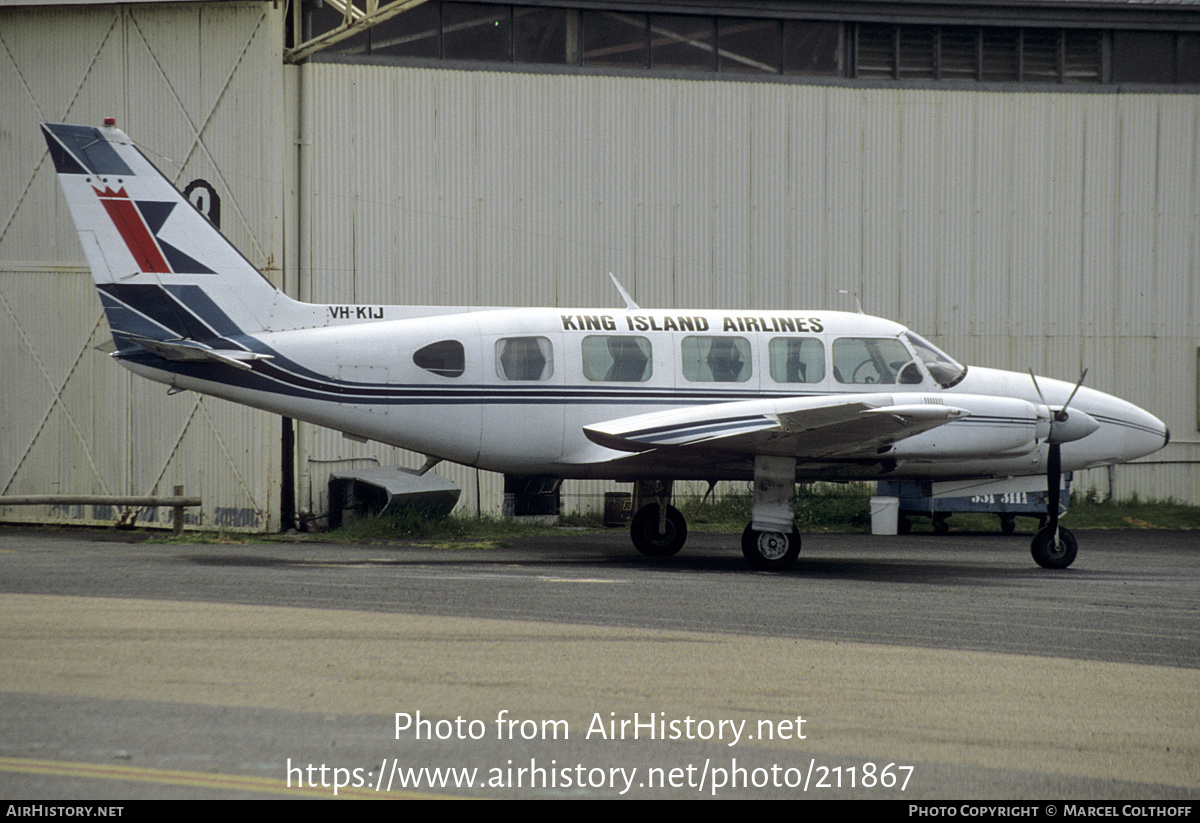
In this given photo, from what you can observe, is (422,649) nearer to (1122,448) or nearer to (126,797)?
(126,797)

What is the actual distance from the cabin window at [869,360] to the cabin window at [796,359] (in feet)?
0.76

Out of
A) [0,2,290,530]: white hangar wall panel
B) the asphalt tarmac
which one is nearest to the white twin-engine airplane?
the asphalt tarmac

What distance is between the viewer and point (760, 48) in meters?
22.2

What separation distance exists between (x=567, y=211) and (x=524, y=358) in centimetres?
823

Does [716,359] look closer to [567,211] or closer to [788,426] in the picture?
[788,426]

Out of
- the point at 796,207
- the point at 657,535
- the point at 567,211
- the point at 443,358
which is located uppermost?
the point at 796,207

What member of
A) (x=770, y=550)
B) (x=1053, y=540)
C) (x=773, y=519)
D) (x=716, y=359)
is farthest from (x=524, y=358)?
(x=1053, y=540)

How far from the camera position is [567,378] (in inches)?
552

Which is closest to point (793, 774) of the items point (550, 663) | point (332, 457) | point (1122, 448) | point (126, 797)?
point (550, 663)

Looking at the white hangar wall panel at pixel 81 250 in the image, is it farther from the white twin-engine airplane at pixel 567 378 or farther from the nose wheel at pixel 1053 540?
the nose wheel at pixel 1053 540

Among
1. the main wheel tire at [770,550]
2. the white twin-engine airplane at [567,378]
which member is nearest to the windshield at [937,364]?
the white twin-engine airplane at [567,378]

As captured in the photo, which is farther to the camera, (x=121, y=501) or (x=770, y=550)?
(x=121, y=501)

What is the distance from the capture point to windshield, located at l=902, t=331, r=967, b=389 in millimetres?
14703

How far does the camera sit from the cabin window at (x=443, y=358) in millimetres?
13734
